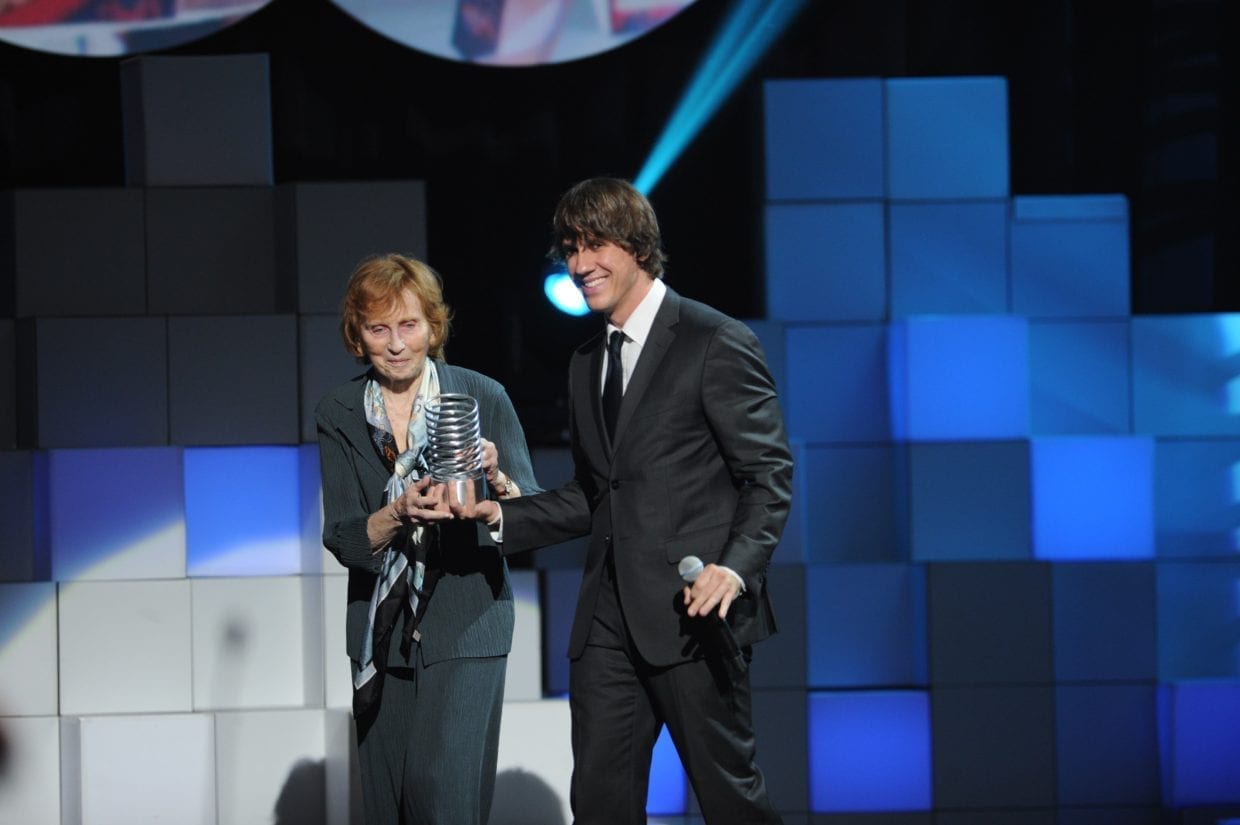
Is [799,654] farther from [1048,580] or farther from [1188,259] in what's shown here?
[1188,259]

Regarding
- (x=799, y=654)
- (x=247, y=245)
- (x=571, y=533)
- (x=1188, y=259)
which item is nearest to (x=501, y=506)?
(x=571, y=533)

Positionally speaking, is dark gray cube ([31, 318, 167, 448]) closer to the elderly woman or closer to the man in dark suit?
the elderly woman

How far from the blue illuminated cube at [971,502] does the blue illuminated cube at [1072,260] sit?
1.45 ft

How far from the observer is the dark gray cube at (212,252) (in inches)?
168

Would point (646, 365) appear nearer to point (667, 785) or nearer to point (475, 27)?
point (667, 785)

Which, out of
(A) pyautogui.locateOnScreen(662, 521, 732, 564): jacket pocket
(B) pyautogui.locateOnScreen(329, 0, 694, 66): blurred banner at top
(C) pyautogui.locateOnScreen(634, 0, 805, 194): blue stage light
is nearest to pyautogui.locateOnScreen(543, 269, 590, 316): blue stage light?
(C) pyautogui.locateOnScreen(634, 0, 805, 194): blue stage light

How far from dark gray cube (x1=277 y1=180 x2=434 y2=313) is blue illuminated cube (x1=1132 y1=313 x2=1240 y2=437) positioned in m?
2.00

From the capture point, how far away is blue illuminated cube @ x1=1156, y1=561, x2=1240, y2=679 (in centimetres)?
419

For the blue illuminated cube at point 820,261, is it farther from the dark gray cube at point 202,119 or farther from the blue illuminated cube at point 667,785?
the dark gray cube at point 202,119

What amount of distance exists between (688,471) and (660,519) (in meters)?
0.09

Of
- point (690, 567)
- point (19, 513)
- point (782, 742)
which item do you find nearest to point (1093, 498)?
point (782, 742)

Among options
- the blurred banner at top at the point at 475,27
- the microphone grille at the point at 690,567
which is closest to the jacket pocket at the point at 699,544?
the microphone grille at the point at 690,567

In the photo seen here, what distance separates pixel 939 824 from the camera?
4090 mm

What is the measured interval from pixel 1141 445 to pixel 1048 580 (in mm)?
443
